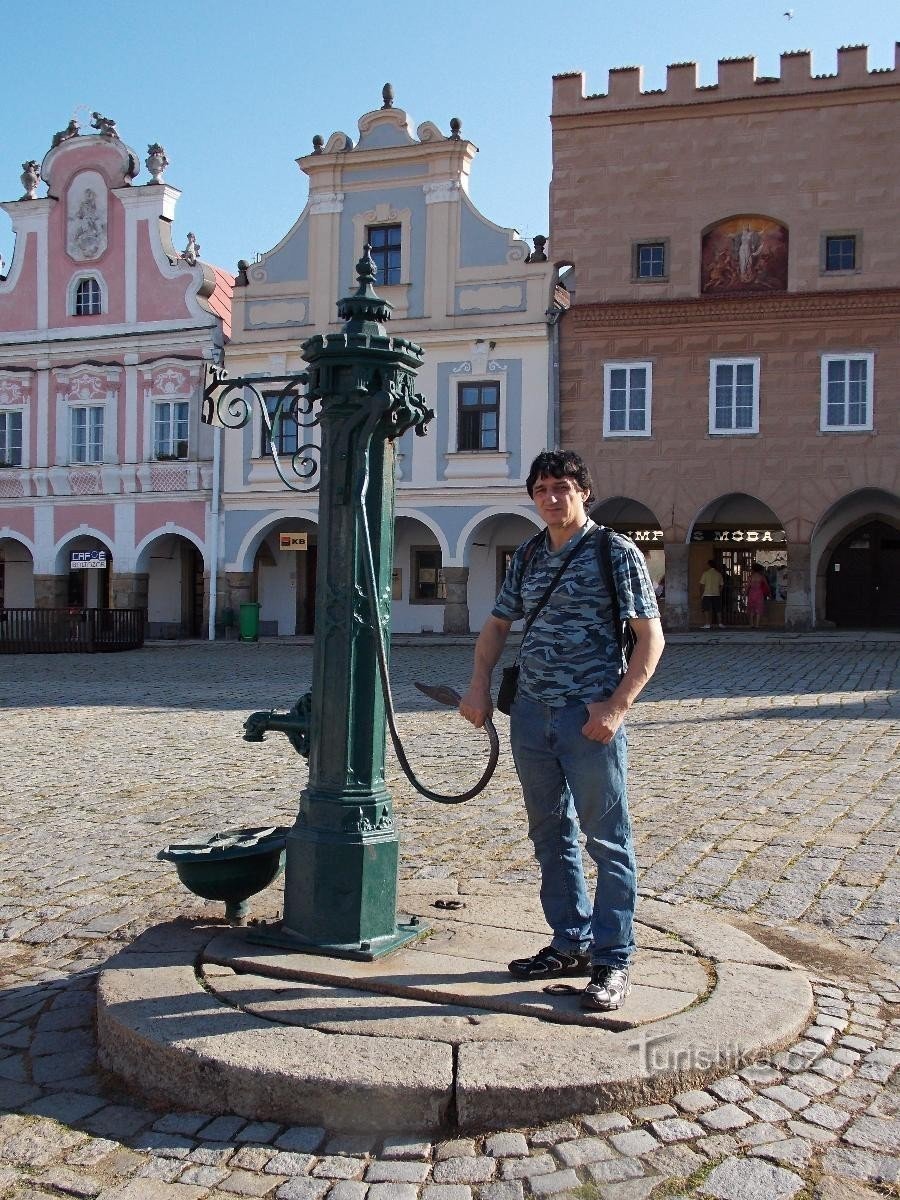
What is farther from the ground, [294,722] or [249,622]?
[294,722]

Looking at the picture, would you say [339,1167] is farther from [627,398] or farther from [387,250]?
[387,250]

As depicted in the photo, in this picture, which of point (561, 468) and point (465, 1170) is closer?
point (465, 1170)

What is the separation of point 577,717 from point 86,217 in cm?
2980

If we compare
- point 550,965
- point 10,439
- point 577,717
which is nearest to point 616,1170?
point 550,965

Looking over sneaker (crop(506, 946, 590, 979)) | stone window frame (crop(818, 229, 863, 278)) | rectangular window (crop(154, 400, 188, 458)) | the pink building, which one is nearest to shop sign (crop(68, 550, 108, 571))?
the pink building

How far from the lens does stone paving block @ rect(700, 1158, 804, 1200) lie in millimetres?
2891

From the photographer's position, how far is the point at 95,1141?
327 cm

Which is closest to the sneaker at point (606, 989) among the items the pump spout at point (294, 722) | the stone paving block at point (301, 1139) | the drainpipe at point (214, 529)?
the stone paving block at point (301, 1139)

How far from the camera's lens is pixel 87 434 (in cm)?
3031

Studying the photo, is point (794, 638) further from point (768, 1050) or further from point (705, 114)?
point (768, 1050)

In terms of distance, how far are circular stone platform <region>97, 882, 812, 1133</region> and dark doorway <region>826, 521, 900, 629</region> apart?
78.6 ft

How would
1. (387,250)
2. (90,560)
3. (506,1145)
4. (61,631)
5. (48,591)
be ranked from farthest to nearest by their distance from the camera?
(48,591), (90,560), (387,250), (61,631), (506,1145)

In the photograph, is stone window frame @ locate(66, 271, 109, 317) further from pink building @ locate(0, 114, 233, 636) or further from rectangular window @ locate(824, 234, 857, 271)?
rectangular window @ locate(824, 234, 857, 271)

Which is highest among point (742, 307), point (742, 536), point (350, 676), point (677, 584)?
point (742, 307)
